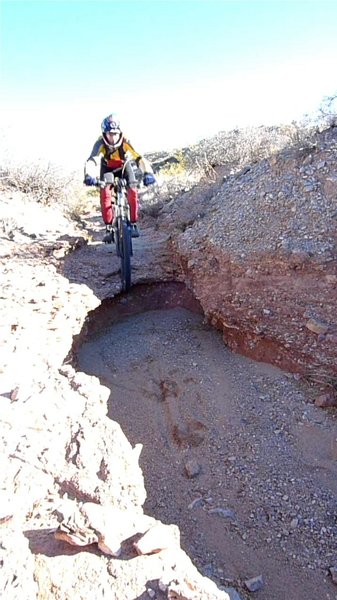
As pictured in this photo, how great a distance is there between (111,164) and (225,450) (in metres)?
3.95

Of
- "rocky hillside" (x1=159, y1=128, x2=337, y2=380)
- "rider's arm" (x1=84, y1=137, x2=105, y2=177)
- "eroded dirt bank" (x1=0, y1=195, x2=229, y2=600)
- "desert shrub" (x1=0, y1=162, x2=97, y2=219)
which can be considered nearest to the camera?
"eroded dirt bank" (x1=0, y1=195, x2=229, y2=600)

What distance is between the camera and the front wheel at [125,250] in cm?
531

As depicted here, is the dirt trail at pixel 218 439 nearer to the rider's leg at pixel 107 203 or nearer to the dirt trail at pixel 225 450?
the dirt trail at pixel 225 450

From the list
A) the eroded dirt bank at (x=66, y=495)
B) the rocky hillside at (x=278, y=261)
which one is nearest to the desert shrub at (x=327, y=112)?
the rocky hillside at (x=278, y=261)

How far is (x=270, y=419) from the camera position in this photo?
3719 millimetres

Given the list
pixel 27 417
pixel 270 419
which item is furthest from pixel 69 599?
pixel 270 419

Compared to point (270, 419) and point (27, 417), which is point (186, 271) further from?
point (27, 417)

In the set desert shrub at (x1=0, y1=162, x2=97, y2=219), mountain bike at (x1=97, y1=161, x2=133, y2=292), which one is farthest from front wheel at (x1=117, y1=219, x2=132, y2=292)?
desert shrub at (x1=0, y1=162, x2=97, y2=219)

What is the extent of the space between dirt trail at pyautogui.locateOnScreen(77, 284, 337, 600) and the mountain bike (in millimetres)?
614

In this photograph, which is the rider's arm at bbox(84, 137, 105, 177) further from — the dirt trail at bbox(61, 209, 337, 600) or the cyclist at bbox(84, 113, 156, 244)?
the dirt trail at bbox(61, 209, 337, 600)

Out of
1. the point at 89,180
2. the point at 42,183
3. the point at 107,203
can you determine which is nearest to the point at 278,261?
the point at 107,203

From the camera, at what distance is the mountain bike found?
5320 millimetres

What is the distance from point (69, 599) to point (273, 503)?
181 cm

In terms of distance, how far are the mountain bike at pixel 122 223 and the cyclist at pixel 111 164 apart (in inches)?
2.7
